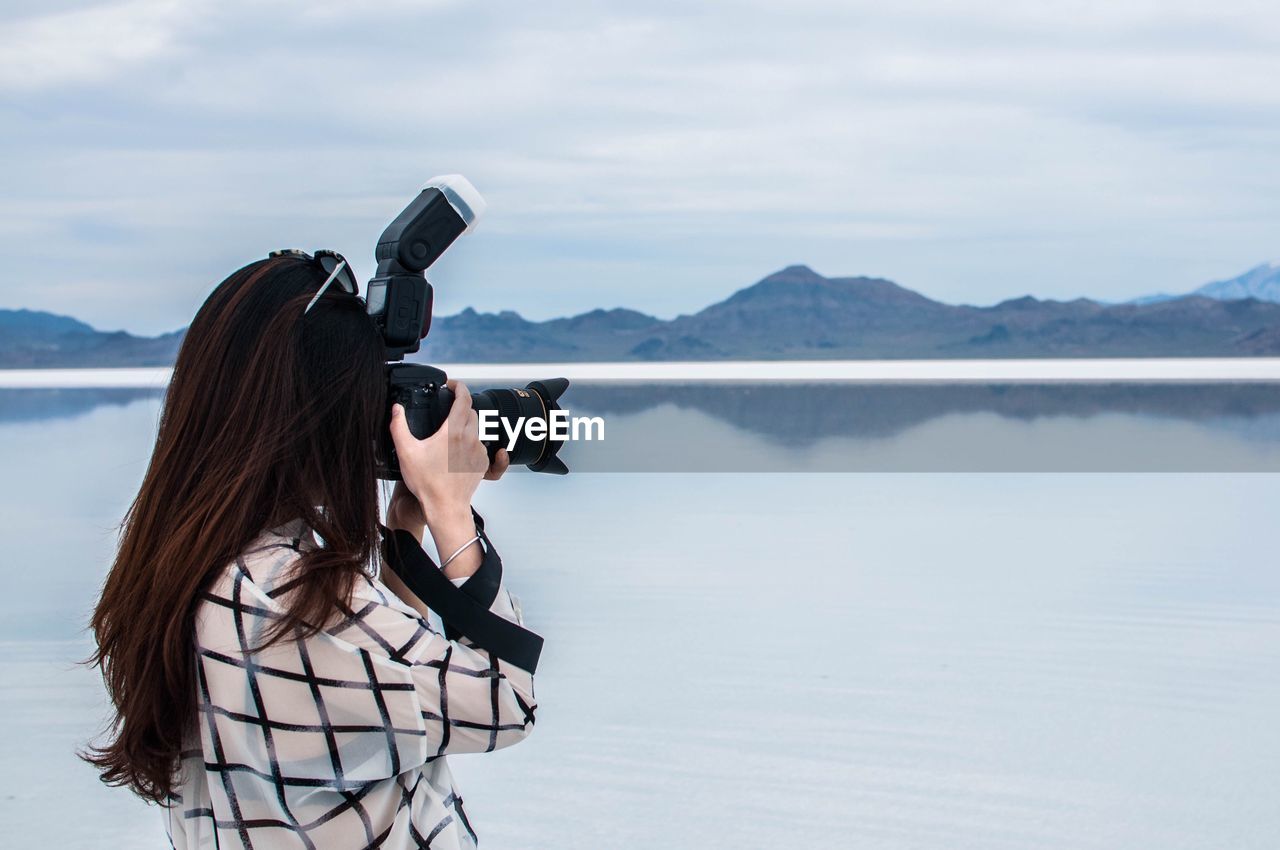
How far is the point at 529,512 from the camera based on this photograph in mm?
4090

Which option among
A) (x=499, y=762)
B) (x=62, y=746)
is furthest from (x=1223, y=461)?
(x=62, y=746)

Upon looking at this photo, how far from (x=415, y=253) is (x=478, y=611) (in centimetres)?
26

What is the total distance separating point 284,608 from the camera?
Result: 718 millimetres

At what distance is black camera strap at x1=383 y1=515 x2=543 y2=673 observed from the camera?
2.59ft

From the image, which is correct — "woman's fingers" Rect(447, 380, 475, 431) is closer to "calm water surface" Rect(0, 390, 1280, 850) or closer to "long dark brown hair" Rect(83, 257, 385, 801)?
"long dark brown hair" Rect(83, 257, 385, 801)

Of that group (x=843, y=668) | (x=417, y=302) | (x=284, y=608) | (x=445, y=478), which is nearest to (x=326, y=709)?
(x=284, y=608)

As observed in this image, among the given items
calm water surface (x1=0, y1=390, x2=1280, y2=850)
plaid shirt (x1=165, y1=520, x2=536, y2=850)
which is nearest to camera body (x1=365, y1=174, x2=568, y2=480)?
plaid shirt (x1=165, y1=520, x2=536, y2=850)

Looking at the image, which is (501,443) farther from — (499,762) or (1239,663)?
(1239,663)

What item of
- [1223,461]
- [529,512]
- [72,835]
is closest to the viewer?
[72,835]

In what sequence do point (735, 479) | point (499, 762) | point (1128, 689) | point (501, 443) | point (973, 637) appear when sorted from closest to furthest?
point (501, 443)
point (499, 762)
point (1128, 689)
point (973, 637)
point (735, 479)

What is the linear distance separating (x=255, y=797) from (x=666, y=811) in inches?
42.4

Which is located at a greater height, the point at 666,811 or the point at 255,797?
the point at 255,797

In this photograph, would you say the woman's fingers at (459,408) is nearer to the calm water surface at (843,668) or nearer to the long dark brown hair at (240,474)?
the long dark brown hair at (240,474)

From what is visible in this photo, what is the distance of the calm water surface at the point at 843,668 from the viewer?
1.75 meters
